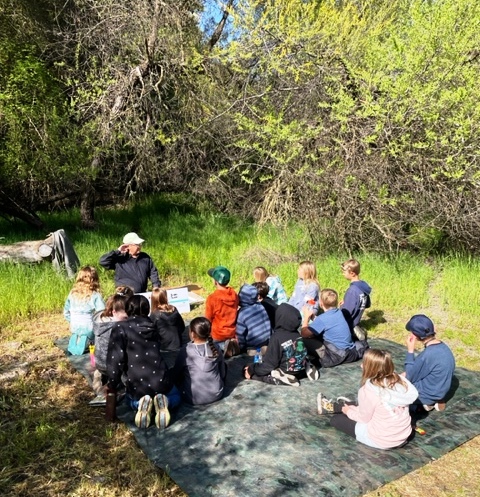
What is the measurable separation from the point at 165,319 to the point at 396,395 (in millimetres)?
2774

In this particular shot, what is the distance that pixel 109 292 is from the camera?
307 inches

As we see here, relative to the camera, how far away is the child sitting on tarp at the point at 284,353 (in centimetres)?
480

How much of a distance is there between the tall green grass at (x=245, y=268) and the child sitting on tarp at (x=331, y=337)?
4.37ft

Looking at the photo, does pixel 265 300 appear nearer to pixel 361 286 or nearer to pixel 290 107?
pixel 361 286

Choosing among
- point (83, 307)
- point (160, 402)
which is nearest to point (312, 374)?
point (160, 402)

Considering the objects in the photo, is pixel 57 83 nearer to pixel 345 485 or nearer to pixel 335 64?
pixel 335 64

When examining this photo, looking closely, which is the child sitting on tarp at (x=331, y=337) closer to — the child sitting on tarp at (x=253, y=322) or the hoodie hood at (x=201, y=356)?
the child sitting on tarp at (x=253, y=322)

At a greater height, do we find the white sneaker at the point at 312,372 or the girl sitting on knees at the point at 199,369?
the girl sitting on knees at the point at 199,369

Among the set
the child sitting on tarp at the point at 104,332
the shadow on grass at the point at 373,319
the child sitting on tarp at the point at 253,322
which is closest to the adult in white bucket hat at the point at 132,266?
the child sitting on tarp at the point at 253,322

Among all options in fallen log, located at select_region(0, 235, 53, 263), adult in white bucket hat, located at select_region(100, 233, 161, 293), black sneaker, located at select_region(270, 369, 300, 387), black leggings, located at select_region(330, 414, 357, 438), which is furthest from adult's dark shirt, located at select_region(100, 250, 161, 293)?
black leggings, located at select_region(330, 414, 357, 438)

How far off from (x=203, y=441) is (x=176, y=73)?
9481 millimetres

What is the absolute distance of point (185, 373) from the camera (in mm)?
4492

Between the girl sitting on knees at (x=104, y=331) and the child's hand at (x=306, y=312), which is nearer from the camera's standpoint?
the girl sitting on knees at (x=104, y=331)

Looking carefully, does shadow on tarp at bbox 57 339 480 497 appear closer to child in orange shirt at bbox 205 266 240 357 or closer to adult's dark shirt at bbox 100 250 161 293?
child in orange shirt at bbox 205 266 240 357
